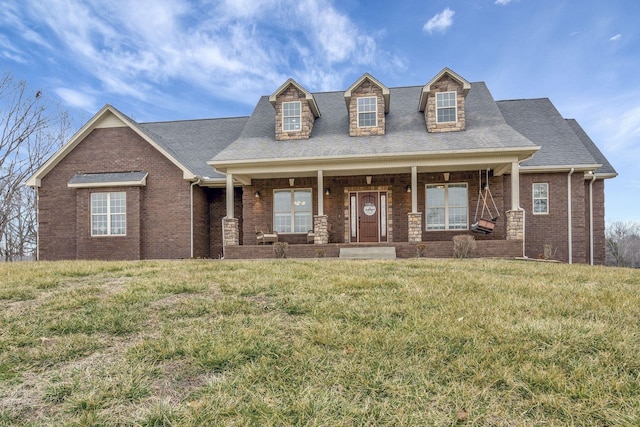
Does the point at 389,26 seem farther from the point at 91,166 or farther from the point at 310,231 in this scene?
the point at 91,166

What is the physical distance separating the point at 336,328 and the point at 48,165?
15.6 metres

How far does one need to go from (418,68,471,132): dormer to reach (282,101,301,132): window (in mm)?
5023

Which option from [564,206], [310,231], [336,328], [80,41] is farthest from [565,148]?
[80,41]

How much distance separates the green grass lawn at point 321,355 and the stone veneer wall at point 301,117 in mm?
9873

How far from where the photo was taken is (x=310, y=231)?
1357 cm

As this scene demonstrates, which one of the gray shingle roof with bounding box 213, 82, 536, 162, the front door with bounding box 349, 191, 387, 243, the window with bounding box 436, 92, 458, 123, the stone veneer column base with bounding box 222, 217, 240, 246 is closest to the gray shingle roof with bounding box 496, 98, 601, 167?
the gray shingle roof with bounding box 213, 82, 536, 162

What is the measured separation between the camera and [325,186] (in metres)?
14.1

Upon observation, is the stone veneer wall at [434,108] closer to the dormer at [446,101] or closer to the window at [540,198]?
the dormer at [446,101]

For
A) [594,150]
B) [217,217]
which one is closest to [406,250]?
[217,217]

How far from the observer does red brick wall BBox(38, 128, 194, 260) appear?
44.5 feet

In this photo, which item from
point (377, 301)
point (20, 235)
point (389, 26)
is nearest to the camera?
point (377, 301)

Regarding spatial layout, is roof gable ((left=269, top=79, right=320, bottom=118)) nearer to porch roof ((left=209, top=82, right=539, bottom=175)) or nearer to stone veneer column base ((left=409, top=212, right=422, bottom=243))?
porch roof ((left=209, top=82, right=539, bottom=175))

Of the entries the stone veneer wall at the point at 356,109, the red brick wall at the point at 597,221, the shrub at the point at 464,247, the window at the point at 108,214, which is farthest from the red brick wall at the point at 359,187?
the window at the point at 108,214

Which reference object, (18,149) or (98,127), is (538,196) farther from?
(18,149)
